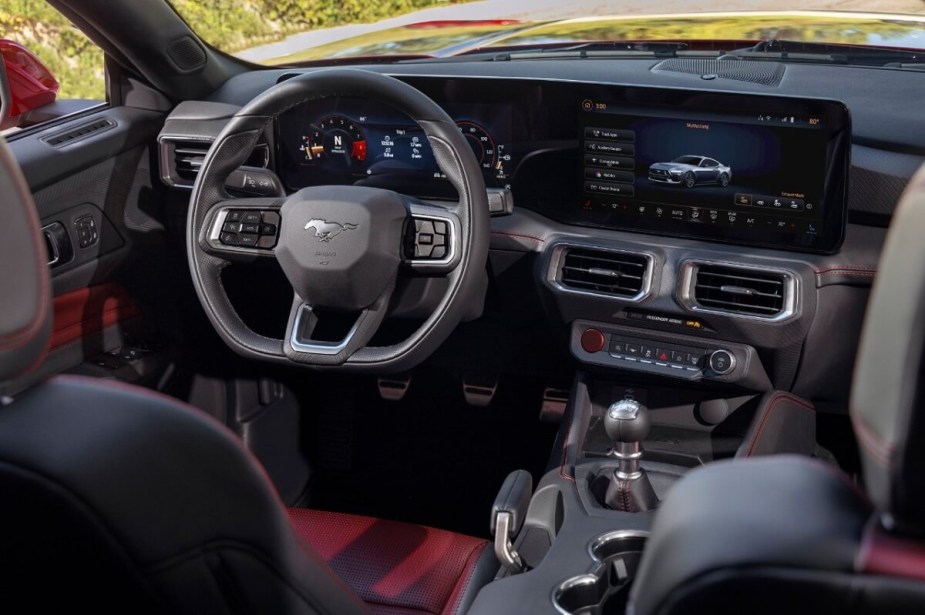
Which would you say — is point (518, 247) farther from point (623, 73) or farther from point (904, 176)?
point (904, 176)

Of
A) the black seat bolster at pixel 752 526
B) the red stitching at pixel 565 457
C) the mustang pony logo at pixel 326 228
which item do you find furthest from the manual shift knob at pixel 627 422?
the black seat bolster at pixel 752 526

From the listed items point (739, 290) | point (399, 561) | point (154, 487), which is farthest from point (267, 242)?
point (154, 487)

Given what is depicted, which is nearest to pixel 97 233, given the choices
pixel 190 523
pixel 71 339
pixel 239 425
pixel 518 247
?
pixel 71 339

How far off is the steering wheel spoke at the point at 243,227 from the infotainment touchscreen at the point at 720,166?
75cm

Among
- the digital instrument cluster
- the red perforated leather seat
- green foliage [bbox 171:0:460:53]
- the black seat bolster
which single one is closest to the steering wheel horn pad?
the digital instrument cluster

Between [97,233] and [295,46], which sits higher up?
[295,46]

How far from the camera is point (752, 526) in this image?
890 mm

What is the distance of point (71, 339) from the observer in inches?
110

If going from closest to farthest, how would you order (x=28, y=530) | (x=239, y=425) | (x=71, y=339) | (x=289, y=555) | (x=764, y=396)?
(x=28, y=530) → (x=289, y=555) → (x=764, y=396) → (x=71, y=339) → (x=239, y=425)

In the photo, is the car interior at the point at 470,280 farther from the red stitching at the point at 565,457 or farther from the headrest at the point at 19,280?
the headrest at the point at 19,280

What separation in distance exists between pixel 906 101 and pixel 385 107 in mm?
1284

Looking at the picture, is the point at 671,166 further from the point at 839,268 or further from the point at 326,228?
the point at 326,228

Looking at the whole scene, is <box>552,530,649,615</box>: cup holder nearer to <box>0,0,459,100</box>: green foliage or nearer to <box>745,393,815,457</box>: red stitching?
<box>745,393,815,457</box>: red stitching

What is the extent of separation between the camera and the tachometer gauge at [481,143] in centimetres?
270
